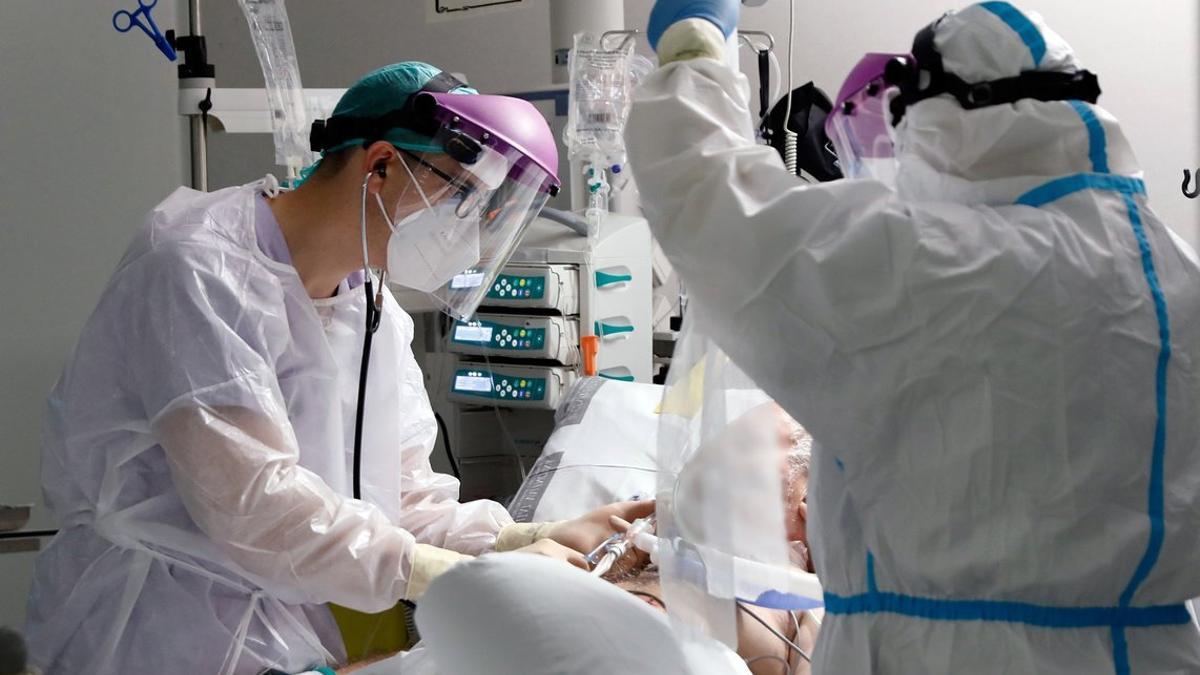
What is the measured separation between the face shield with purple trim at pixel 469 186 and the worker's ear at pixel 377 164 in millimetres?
25

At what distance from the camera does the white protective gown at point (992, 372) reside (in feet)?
3.44

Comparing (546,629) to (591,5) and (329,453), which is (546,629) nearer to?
(329,453)

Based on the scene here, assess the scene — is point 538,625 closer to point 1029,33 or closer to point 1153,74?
point 1029,33

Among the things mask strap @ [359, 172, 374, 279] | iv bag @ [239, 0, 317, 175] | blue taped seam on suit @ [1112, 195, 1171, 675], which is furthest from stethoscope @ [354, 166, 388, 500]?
blue taped seam on suit @ [1112, 195, 1171, 675]

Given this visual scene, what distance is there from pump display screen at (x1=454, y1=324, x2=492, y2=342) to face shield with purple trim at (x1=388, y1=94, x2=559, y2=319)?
932 mm

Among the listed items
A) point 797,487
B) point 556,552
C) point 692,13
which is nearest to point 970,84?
point 692,13

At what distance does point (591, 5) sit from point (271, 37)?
1.11 m

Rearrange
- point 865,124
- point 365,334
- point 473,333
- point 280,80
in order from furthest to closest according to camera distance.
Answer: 1. point 473,333
2. point 280,80
3. point 365,334
4. point 865,124

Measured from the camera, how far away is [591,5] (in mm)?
3143

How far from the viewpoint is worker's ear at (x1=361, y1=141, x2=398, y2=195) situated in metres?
1.70

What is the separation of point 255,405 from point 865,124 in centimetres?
84

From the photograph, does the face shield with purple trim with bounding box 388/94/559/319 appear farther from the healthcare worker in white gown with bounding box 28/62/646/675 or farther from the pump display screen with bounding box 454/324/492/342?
the pump display screen with bounding box 454/324/492/342

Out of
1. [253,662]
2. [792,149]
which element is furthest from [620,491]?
[253,662]

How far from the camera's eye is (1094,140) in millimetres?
1102
